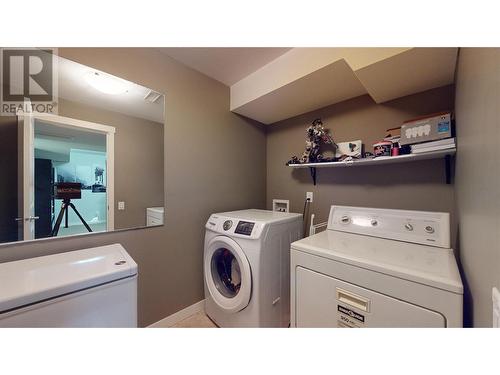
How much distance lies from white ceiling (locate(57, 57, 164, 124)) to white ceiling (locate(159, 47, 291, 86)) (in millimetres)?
423

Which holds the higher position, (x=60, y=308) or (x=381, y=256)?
(x=381, y=256)

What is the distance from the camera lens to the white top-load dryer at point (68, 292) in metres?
0.62

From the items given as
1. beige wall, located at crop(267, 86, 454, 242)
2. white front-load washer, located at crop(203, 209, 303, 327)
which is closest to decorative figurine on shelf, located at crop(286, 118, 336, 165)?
beige wall, located at crop(267, 86, 454, 242)

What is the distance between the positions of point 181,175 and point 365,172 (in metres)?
1.61

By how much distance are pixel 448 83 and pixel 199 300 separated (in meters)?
2.58

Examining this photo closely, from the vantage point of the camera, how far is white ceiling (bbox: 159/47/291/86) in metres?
1.42

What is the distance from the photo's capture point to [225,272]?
1.61 meters

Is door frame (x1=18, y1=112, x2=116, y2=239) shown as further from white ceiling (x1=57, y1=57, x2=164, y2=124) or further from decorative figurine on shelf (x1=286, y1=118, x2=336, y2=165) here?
decorative figurine on shelf (x1=286, y1=118, x2=336, y2=165)

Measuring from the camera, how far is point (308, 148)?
179cm

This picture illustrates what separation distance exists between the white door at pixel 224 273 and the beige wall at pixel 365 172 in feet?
3.06

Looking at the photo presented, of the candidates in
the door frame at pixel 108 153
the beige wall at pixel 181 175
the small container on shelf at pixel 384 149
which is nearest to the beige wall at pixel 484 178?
the small container on shelf at pixel 384 149
